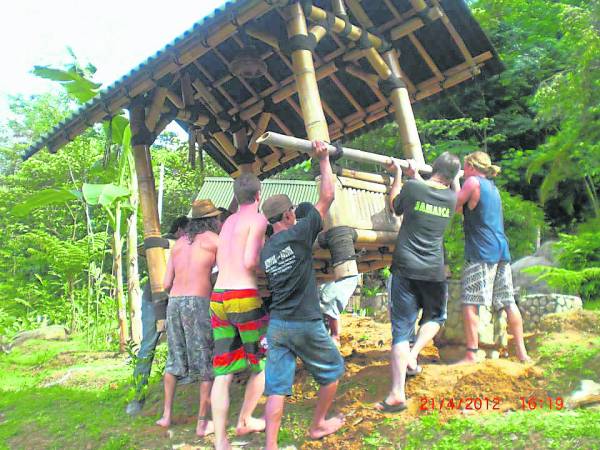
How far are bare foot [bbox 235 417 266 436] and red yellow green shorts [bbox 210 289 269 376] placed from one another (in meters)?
0.46

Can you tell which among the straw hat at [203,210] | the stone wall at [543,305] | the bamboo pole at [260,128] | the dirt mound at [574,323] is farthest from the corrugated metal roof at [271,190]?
the straw hat at [203,210]

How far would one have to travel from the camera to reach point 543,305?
823cm

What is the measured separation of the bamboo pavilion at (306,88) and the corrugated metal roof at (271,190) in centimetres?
959

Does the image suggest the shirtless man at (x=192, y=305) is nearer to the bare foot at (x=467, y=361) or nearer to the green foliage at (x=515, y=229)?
the bare foot at (x=467, y=361)

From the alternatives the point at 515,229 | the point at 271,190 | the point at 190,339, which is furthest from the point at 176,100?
the point at 271,190

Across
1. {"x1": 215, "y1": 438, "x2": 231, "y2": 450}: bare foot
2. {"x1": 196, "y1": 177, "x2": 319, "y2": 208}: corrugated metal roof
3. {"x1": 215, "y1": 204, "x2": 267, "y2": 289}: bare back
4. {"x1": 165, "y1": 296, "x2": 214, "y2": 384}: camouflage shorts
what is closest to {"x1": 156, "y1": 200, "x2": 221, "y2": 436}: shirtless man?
{"x1": 165, "y1": 296, "x2": 214, "y2": 384}: camouflage shorts

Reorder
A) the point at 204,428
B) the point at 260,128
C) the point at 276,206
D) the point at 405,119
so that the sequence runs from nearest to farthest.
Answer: the point at 276,206 → the point at 204,428 → the point at 405,119 → the point at 260,128

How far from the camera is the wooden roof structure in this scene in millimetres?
5738

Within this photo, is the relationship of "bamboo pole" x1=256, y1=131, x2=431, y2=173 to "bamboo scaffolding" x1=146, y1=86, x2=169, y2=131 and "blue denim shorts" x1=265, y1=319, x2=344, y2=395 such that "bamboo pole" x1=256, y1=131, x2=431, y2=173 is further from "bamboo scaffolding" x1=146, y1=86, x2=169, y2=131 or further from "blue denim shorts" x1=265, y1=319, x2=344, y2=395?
"bamboo scaffolding" x1=146, y1=86, x2=169, y2=131

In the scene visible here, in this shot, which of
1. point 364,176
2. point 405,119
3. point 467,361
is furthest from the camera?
point 405,119

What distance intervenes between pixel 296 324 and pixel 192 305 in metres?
1.43

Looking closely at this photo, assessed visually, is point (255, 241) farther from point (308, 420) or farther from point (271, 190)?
point (271, 190)

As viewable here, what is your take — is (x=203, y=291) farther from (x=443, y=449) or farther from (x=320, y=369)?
(x=443, y=449)

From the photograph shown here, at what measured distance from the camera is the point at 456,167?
4.66 m
